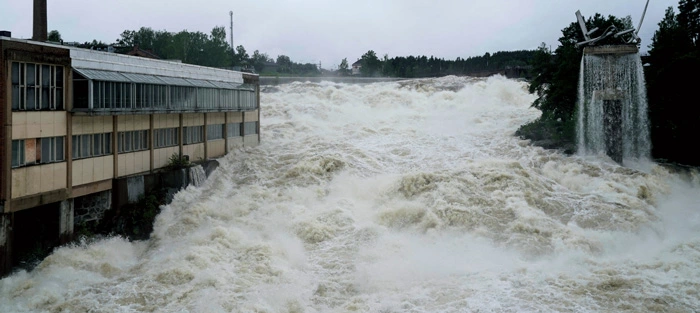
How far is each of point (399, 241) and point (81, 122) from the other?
9610mm

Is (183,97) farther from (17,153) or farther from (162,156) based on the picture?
(17,153)

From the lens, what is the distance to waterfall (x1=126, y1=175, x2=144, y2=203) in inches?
745

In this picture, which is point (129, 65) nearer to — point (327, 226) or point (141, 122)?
point (141, 122)

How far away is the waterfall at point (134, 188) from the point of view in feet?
62.1

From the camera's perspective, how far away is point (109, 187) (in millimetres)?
18359

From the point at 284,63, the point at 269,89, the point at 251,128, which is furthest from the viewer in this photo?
the point at 284,63

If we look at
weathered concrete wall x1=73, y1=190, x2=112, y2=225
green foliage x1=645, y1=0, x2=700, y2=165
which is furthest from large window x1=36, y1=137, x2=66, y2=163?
green foliage x1=645, y1=0, x2=700, y2=165

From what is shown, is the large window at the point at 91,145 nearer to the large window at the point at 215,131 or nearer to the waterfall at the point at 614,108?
the large window at the point at 215,131

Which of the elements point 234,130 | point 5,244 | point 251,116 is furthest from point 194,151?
point 5,244

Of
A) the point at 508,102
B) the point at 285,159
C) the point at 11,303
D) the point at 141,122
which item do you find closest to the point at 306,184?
the point at 285,159

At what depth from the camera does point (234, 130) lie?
86.2 feet

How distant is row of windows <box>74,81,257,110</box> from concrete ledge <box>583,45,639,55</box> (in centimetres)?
1482

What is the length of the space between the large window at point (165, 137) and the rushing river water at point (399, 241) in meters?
1.96

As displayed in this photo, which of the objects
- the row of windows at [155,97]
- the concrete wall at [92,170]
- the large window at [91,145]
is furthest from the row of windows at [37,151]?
the row of windows at [155,97]
